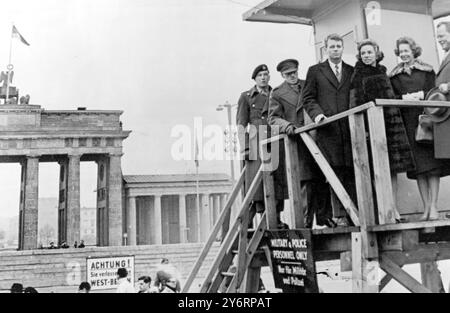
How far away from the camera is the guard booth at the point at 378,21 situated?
4145mm

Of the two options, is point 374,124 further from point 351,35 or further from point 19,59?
point 19,59

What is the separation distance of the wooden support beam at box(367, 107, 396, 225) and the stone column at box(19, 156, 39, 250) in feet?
17.0

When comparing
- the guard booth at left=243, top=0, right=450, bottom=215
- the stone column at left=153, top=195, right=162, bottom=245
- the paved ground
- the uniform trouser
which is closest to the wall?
the paved ground

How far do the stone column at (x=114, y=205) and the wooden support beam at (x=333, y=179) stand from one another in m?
4.36

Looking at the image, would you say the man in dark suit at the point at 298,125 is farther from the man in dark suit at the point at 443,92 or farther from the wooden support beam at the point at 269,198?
the man in dark suit at the point at 443,92

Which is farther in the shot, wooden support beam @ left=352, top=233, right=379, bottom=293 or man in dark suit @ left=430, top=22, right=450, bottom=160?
man in dark suit @ left=430, top=22, right=450, bottom=160

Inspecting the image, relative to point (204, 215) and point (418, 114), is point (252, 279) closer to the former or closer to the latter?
point (418, 114)

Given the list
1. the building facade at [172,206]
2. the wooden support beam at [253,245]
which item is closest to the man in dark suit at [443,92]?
the wooden support beam at [253,245]

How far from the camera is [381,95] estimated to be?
2.97 metres

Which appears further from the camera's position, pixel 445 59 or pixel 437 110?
pixel 445 59

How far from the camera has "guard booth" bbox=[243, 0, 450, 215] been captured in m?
4.14

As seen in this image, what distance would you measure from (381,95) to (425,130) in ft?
1.30

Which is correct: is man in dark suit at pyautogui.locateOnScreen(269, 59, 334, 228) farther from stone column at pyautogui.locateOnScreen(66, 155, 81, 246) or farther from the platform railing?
stone column at pyautogui.locateOnScreen(66, 155, 81, 246)

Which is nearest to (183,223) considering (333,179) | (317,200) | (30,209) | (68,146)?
(68,146)
